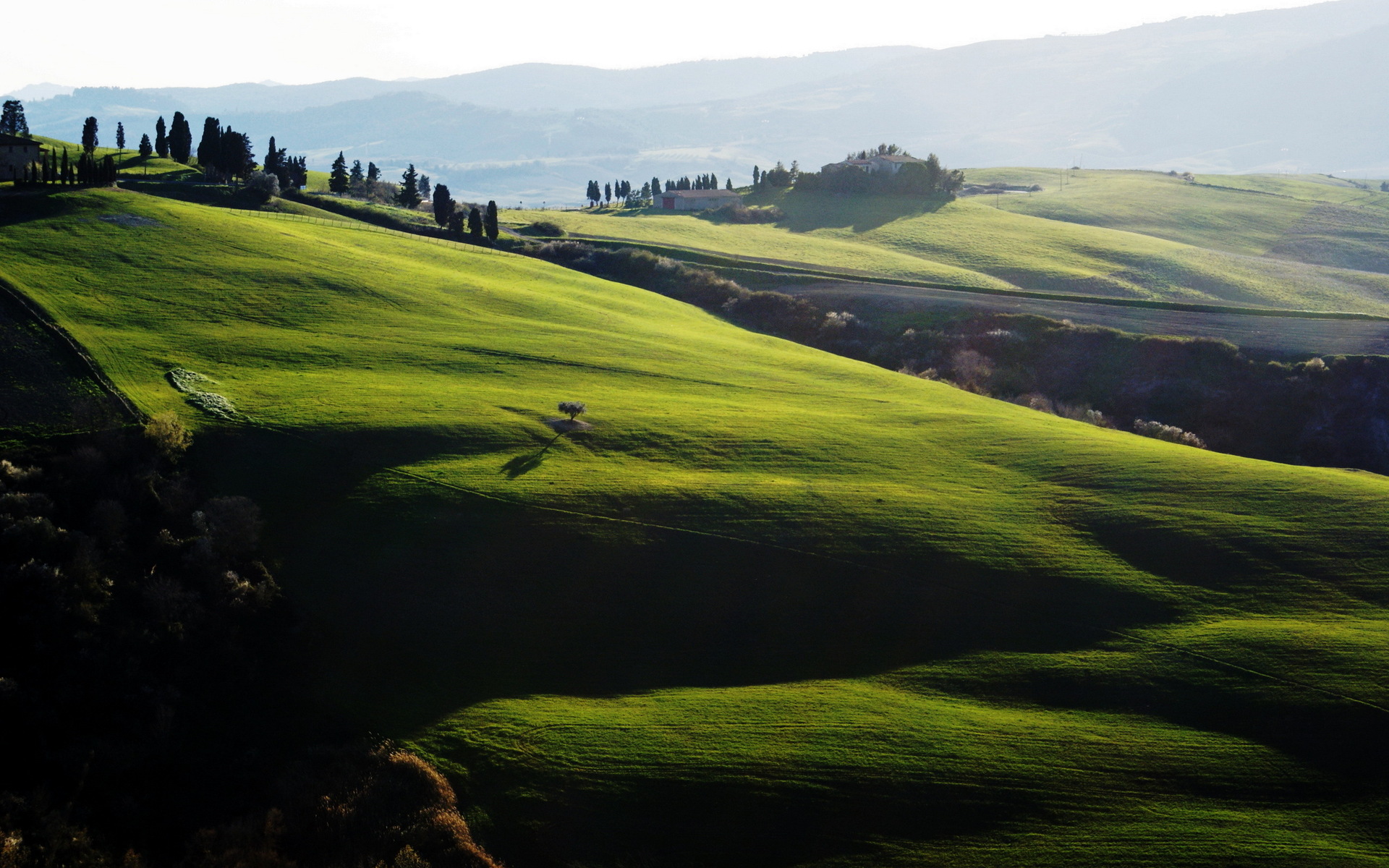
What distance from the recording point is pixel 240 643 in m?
32.4

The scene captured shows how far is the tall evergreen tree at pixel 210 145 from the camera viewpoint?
104625mm

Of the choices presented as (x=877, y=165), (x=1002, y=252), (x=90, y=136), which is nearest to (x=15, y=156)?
(x=90, y=136)

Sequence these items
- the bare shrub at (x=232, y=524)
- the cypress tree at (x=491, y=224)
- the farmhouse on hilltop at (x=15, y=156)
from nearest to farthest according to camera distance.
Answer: the bare shrub at (x=232, y=524)
the farmhouse on hilltop at (x=15, y=156)
the cypress tree at (x=491, y=224)

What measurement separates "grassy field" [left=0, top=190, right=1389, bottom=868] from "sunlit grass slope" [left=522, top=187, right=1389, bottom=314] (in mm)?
67770

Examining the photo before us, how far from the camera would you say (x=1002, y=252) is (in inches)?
5251

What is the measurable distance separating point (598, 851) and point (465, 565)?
14035 millimetres

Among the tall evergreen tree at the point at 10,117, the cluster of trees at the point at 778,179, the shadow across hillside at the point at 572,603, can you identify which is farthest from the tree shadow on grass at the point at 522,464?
the cluster of trees at the point at 778,179

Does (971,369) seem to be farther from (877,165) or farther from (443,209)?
(877,165)

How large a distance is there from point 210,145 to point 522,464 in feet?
289

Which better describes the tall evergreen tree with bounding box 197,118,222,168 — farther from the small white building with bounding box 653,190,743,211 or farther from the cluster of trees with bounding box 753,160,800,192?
the cluster of trees with bounding box 753,160,800,192

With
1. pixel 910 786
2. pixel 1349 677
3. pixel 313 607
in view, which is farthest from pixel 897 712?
pixel 313 607

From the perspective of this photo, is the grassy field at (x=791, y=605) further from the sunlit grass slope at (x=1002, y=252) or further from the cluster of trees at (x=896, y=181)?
the cluster of trees at (x=896, y=181)

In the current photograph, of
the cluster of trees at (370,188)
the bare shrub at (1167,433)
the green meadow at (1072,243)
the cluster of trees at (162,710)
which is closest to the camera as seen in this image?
the cluster of trees at (162,710)

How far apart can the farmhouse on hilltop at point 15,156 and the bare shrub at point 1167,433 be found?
341 feet
